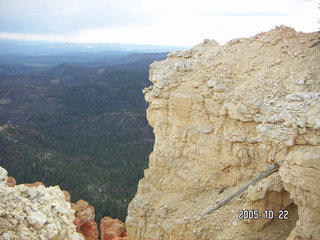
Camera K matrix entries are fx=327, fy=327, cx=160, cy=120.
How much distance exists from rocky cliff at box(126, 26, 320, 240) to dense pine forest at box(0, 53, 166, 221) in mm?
20386

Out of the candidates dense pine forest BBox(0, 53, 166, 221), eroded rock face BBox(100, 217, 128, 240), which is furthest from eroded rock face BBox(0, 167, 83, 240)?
dense pine forest BBox(0, 53, 166, 221)

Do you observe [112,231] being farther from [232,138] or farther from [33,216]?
[33,216]

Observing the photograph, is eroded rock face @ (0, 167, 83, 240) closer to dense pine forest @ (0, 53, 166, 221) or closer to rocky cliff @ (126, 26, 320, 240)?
rocky cliff @ (126, 26, 320, 240)

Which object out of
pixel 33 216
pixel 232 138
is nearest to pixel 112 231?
pixel 232 138

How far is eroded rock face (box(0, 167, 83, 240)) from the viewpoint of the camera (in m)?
6.95

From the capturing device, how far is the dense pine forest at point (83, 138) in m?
43.9

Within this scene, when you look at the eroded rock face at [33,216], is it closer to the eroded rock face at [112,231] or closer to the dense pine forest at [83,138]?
the eroded rock face at [112,231]

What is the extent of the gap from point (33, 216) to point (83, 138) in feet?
205

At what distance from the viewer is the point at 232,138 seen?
12.9 m

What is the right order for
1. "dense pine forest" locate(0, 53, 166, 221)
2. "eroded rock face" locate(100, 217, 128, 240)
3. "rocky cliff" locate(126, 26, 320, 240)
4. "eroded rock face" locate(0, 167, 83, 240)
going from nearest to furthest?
"eroded rock face" locate(0, 167, 83, 240) < "rocky cliff" locate(126, 26, 320, 240) < "eroded rock face" locate(100, 217, 128, 240) < "dense pine forest" locate(0, 53, 166, 221)

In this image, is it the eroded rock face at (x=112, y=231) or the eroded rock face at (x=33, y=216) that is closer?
the eroded rock face at (x=33, y=216)

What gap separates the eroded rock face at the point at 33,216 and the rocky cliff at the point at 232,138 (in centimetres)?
615

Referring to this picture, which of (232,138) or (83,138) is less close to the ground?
(232,138)

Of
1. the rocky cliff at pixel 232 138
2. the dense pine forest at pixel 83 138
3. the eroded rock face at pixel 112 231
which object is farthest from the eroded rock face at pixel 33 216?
the dense pine forest at pixel 83 138
